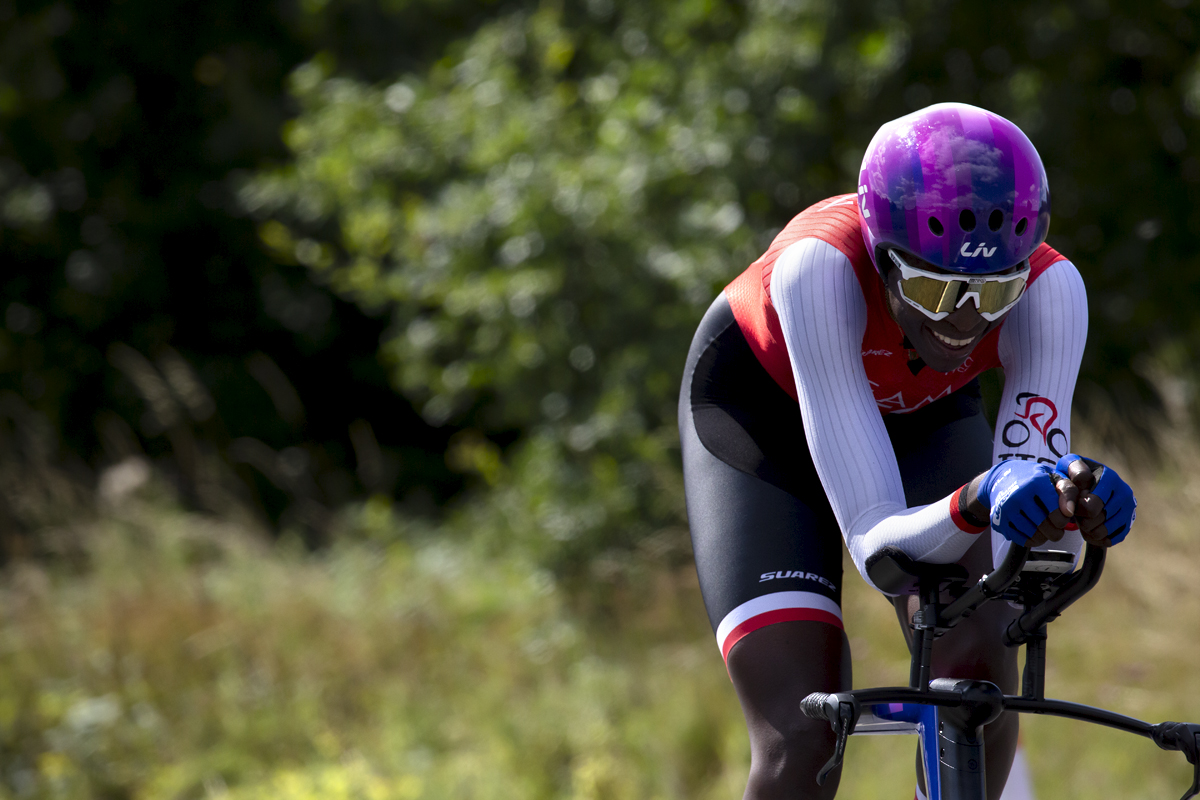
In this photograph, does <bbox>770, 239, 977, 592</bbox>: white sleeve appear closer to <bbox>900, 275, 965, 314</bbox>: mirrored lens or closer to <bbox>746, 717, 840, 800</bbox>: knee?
<bbox>900, 275, 965, 314</bbox>: mirrored lens

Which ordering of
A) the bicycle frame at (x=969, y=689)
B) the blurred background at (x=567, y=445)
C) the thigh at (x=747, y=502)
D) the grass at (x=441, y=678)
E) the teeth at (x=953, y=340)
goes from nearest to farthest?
1. the bicycle frame at (x=969, y=689)
2. the teeth at (x=953, y=340)
3. the thigh at (x=747, y=502)
4. the grass at (x=441, y=678)
5. the blurred background at (x=567, y=445)

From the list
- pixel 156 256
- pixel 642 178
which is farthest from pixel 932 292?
pixel 156 256

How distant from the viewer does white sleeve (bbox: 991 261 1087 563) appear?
6.84 feet

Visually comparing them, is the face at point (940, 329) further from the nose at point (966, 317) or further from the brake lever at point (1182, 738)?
the brake lever at point (1182, 738)

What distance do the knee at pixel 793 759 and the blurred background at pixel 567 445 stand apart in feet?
7.16

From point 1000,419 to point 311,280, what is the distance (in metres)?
9.77

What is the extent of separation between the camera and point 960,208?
1.93 m

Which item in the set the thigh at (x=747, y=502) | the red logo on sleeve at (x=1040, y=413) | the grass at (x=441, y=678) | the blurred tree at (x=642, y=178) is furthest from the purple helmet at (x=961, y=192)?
the blurred tree at (x=642, y=178)

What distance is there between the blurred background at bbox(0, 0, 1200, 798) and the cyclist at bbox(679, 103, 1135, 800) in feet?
7.01

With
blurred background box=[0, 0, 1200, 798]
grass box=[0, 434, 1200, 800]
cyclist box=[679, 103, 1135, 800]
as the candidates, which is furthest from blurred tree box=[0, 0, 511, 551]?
cyclist box=[679, 103, 1135, 800]

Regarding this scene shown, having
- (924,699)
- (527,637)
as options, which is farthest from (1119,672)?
(924,699)

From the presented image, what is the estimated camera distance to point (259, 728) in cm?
520

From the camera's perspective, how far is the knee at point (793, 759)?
2113 mm

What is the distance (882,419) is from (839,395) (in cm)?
17
